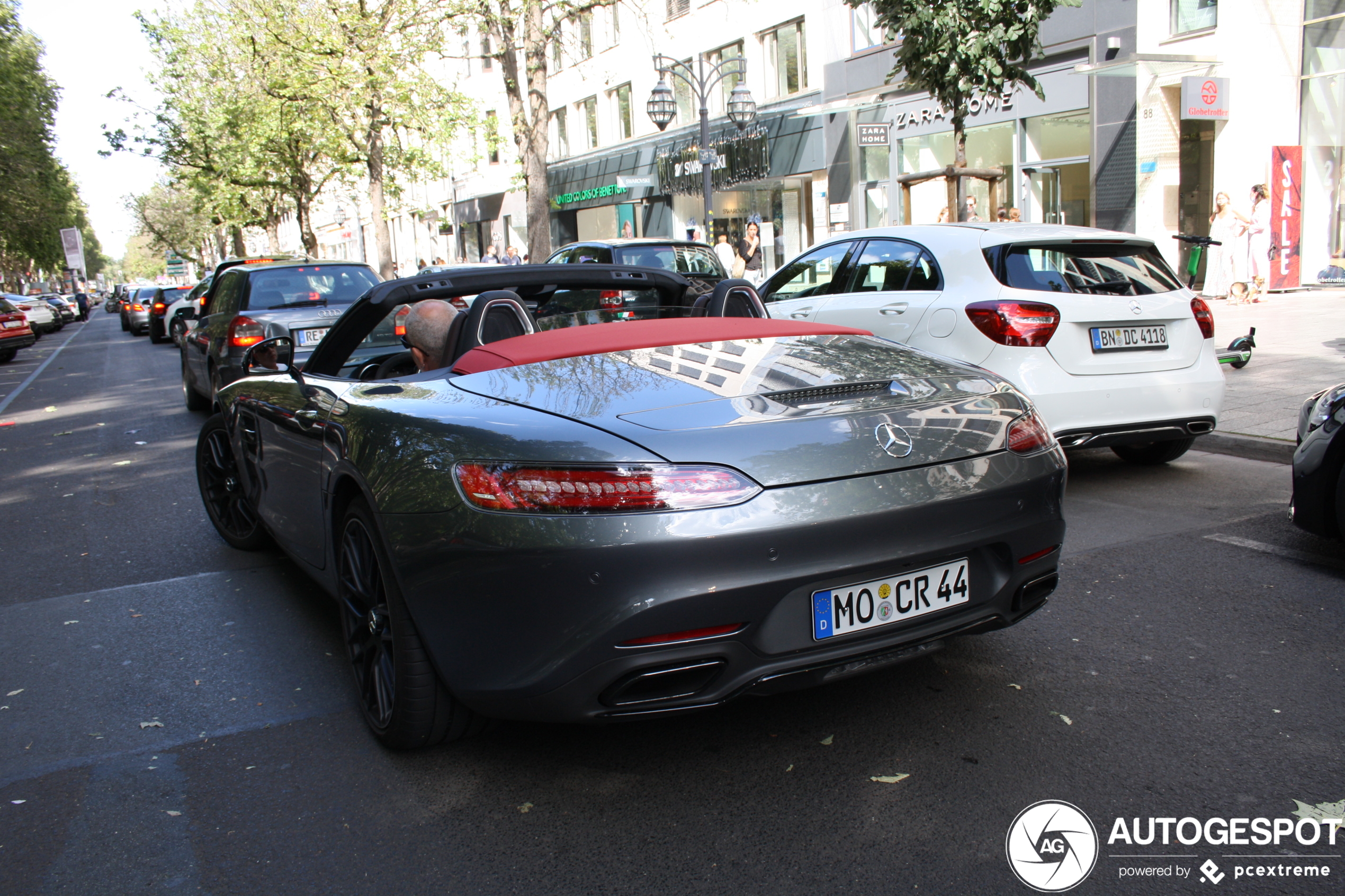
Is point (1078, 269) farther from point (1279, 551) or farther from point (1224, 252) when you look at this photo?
point (1224, 252)

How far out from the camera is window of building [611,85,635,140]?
33969mm

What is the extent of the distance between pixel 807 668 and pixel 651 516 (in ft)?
1.83

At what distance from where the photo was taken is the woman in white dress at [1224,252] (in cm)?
1683

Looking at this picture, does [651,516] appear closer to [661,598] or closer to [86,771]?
[661,598]

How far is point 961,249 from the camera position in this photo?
634cm

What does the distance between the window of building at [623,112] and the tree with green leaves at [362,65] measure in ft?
20.9

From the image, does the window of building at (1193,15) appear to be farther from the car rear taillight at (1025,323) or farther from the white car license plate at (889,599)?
the white car license plate at (889,599)

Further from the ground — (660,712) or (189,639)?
(660,712)

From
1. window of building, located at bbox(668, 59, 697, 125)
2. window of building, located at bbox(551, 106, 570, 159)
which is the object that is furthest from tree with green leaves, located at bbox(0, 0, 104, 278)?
window of building, located at bbox(668, 59, 697, 125)

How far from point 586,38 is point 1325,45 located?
78.0ft

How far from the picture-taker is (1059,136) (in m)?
19.8

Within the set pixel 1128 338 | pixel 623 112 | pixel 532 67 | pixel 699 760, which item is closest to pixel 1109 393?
pixel 1128 338

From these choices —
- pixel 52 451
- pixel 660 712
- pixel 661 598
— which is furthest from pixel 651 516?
pixel 52 451

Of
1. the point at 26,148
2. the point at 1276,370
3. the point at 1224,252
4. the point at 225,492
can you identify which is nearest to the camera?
the point at 225,492
